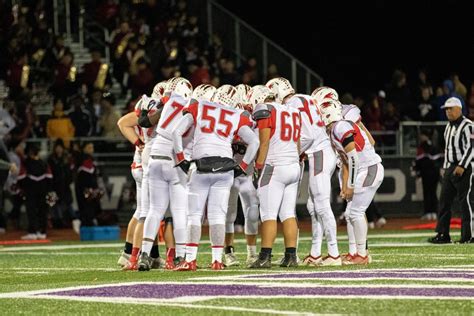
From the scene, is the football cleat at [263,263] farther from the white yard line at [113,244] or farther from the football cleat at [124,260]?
the white yard line at [113,244]

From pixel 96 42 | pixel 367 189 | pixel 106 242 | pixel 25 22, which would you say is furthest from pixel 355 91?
pixel 367 189

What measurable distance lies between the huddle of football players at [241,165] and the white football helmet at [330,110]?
1 centimetres

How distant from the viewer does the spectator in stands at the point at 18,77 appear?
25766mm

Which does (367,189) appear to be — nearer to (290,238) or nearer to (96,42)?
(290,238)

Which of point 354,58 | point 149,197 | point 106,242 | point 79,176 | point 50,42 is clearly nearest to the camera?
point 149,197

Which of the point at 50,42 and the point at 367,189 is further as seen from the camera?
the point at 50,42

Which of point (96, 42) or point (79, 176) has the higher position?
point (96, 42)

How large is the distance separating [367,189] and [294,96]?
4.19ft

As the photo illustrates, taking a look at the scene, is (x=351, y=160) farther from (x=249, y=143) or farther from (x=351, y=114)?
(x=249, y=143)

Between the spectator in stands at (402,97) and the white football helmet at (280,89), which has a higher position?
the spectator in stands at (402,97)

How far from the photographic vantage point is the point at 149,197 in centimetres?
1333

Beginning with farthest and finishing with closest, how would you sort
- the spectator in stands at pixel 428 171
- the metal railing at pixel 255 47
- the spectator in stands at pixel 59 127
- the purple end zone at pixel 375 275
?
the metal railing at pixel 255 47 → the spectator in stands at pixel 428 171 → the spectator in stands at pixel 59 127 → the purple end zone at pixel 375 275

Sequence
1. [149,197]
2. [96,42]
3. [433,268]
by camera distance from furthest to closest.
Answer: [96,42], [149,197], [433,268]

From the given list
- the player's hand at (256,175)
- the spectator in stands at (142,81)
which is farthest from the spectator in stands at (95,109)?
the player's hand at (256,175)
